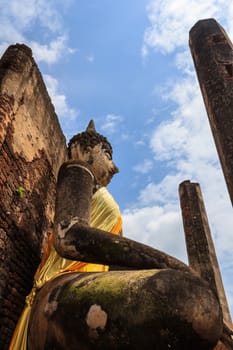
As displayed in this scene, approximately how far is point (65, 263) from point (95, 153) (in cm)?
135

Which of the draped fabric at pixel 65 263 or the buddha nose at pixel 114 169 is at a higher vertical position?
the buddha nose at pixel 114 169

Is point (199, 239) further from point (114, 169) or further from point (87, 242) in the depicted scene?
point (87, 242)

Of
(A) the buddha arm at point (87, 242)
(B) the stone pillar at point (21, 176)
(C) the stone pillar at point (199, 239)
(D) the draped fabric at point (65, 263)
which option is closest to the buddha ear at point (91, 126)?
(B) the stone pillar at point (21, 176)

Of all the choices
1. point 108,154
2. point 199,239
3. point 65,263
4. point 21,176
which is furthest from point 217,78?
point 199,239

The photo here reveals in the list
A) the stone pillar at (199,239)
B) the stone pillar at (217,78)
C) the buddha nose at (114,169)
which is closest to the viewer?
the buddha nose at (114,169)

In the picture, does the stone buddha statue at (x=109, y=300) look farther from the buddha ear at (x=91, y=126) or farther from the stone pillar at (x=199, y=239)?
the stone pillar at (x=199, y=239)

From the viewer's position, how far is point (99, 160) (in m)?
3.50

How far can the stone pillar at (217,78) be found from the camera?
4.37 metres

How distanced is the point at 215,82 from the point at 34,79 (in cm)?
272

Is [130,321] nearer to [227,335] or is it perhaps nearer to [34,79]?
[34,79]

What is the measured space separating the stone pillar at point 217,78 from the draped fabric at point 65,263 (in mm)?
1855

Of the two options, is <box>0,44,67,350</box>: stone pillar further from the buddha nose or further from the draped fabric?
the buddha nose

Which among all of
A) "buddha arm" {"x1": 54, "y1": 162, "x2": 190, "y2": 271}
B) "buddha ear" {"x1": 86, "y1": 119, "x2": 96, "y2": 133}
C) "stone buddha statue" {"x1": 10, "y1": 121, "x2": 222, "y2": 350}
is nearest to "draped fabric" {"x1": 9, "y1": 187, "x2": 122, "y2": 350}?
"stone buddha statue" {"x1": 10, "y1": 121, "x2": 222, "y2": 350}

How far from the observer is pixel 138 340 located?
157 cm
